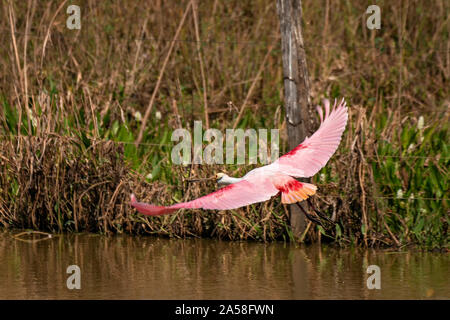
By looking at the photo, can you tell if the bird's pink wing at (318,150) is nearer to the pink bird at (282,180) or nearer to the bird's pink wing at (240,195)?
the pink bird at (282,180)

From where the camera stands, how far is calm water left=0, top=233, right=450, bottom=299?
5859 mm

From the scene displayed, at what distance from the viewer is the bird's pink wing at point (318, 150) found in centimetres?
506

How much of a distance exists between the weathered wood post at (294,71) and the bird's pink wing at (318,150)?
5.79 ft

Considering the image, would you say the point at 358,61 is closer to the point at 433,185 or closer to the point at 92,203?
the point at 433,185

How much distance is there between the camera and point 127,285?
20.0 ft

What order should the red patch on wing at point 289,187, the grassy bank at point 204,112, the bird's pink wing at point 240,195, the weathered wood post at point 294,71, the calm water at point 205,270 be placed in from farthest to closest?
the grassy bank at point 204,112 < the weathered wood post at point 294,71 < the calm water at point 205,270 < the red patch on wing at point 289,187 < the bird's pink wing at point 240,195

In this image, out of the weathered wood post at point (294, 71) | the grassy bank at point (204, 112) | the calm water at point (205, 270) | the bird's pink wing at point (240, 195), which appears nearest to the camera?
the bird's pink wing at point (240, 195)

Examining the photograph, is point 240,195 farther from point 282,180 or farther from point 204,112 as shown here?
point 204,112

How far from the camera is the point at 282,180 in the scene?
485 centimetres

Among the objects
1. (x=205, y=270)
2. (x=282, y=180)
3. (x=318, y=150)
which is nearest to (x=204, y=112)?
(x=205, y=270)

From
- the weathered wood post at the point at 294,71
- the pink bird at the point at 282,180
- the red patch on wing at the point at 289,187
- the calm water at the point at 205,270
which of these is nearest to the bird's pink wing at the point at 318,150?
the pink bird at the point at 282,180

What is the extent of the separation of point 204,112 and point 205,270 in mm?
2314

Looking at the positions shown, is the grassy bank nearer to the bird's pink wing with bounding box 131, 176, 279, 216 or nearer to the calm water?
the calm water

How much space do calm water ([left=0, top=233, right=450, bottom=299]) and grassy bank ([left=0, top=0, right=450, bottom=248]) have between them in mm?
230
